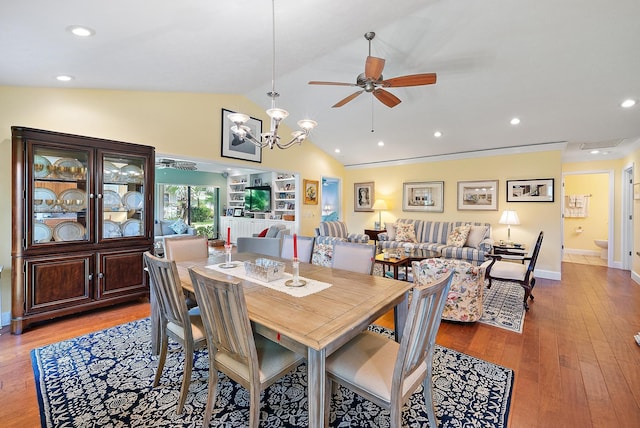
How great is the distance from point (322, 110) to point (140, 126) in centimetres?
292

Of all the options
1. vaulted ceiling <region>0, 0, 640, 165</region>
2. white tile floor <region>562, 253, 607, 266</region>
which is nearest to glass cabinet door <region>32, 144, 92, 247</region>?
vaulted ceiling <region>0, 0, 640, 165</region>

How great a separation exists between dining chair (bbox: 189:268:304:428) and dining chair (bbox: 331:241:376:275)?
107 cm

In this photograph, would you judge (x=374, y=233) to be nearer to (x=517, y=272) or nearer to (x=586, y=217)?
(x=517, y=272)

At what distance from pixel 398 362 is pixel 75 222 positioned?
12.0ft

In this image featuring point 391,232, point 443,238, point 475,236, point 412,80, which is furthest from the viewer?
point 391,232

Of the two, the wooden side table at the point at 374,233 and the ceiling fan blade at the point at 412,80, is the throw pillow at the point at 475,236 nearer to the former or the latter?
the wooden side table at the point at 374,233

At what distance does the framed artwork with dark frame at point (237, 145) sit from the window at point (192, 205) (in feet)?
15.5

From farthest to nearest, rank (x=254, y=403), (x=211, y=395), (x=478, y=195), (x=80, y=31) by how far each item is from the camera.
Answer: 1. (x=478, y=195)
2. (x=80, y=31)
3. (x=211, y=395)
4. (x=254, y=403)

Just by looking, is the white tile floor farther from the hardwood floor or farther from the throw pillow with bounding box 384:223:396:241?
the throw pillow with bounding box 384:223:396:241

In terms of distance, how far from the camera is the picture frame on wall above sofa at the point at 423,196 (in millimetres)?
6330

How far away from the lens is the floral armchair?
9.33 ft

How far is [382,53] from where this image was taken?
11.0 feet

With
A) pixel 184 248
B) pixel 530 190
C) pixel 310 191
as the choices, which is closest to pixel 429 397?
pixel 184 248

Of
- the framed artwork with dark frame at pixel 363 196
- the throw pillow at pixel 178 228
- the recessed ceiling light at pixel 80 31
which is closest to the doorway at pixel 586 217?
the framed artwork with dark frame at pixel 363 196
